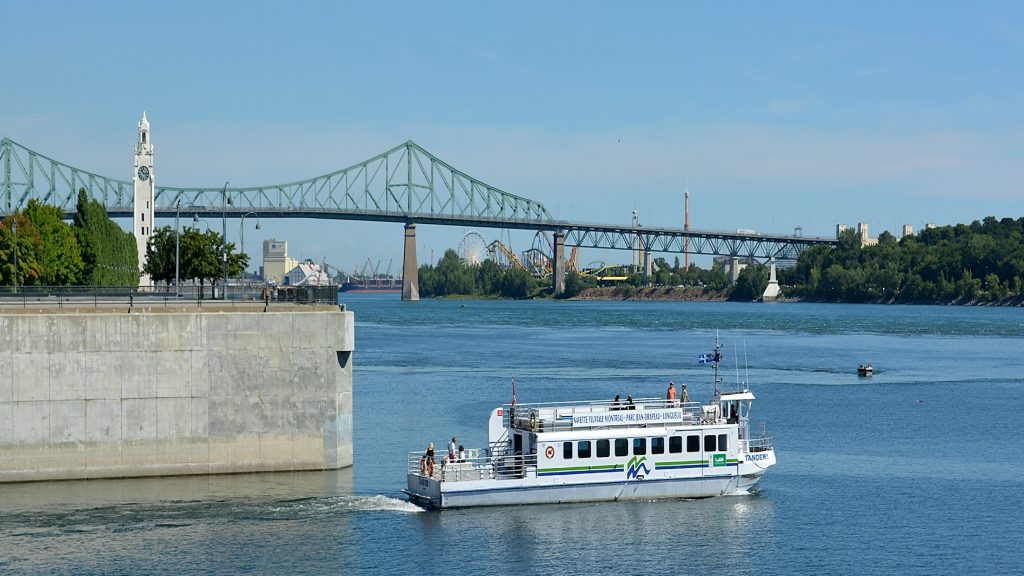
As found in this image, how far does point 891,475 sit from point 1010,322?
453 feet

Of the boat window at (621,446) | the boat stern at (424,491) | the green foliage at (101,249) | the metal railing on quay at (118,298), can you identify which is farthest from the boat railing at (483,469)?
the green foliage at (101,249)

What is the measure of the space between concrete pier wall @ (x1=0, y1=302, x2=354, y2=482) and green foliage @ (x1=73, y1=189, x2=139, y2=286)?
162 feet

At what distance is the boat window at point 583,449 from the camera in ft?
139

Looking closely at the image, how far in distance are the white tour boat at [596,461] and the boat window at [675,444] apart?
3cm

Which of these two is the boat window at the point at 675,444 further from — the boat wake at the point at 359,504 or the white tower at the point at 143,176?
the white tower at the point at 143,176

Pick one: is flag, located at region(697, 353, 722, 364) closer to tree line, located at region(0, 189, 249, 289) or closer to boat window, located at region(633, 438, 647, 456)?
boat window, located at region(633, 438, 647, 456)

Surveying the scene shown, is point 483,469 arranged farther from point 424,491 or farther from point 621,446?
point 621,446

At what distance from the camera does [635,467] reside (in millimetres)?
42781

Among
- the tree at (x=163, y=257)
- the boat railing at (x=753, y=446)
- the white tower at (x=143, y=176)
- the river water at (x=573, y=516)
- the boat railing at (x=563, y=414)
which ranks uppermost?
the white tower at (x=143, y=176)

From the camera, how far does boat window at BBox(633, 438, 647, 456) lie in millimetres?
42781

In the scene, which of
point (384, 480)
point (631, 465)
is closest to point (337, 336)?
point (384, 480)

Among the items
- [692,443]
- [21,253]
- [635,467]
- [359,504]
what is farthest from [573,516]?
[21,253]

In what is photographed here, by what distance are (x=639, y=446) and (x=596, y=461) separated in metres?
1.38

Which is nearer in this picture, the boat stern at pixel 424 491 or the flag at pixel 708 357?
the boat stern at pixel 424 491
